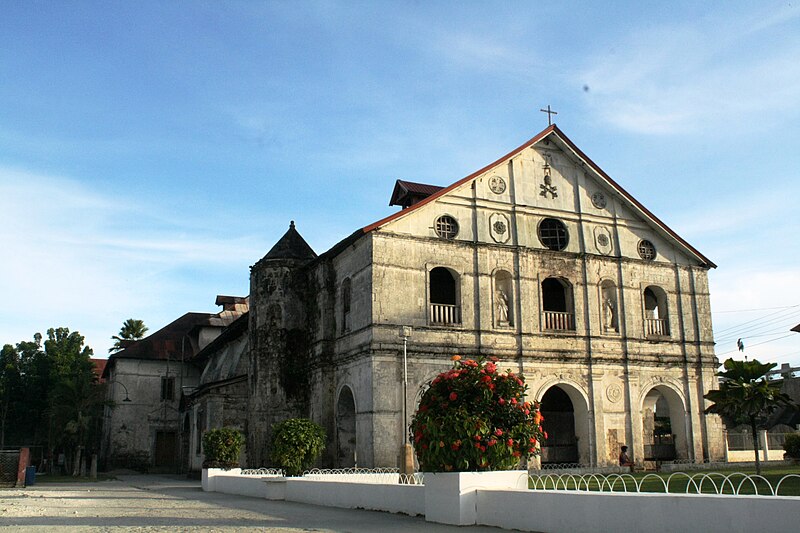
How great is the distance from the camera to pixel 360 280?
26984 mm

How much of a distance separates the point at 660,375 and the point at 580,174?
866 cm

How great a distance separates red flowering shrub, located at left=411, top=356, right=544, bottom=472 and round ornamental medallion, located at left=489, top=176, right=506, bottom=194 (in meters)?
16.3

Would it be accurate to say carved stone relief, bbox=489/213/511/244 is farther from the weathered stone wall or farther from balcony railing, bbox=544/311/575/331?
the weathered stone wall

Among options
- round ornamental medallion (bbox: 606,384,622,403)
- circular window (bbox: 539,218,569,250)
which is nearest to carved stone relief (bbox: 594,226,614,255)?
circular window (bbox: 539,218,569,250)

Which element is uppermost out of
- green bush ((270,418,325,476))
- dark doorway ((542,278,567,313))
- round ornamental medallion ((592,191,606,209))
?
round ornamental medallion ((592,191,606,209))

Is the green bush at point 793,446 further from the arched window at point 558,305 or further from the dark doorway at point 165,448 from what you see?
the dark doorway at point 165,448

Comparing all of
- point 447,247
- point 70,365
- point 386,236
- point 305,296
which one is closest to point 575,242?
point 447,247

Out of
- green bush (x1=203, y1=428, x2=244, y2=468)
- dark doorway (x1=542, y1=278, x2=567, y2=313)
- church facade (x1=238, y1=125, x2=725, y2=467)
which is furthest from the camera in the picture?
dark doorway (x1=542, y1=278, x2=567, y2=313)

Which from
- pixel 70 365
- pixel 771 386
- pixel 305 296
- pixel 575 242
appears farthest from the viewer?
pixel 70 365

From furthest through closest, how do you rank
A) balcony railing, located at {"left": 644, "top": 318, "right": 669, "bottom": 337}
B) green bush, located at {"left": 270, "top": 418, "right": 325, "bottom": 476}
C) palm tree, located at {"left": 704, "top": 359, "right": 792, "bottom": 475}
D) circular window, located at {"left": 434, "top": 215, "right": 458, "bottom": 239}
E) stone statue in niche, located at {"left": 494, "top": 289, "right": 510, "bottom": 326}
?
balcony railing, located at {"left": 644, "top": 318, "right": 669, "bottom": 337} → stone statue in niche, located at {"left": 494, "top": 289, "right": 510, "bottom": 326} → circular window, located at {"left": 434, "top": 215, "right": 458, "bottom": 239} → palm tree, located at {"left": 704, "top": 359, "right": 792, "bottom": 475} → green bush, located at {"left": 270, "top": 418, "right": 325, "bottom": 476}

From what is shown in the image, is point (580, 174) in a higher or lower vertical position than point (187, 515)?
higher

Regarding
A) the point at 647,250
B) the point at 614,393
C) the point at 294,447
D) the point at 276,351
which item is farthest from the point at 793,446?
the point at 294,447

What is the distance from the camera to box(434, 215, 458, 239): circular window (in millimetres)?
27688

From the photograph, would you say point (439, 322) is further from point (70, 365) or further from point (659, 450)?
point (70, 365)
